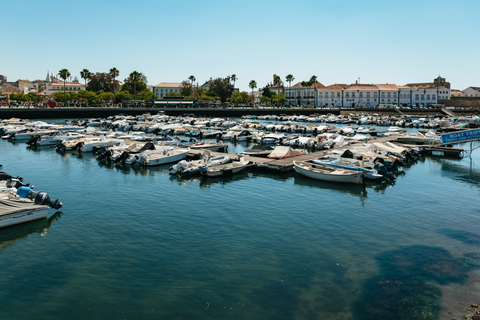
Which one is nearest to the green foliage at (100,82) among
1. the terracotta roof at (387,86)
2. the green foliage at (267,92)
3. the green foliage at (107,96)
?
the green foliage at (107,96)

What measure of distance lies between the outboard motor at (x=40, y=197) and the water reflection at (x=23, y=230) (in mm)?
868

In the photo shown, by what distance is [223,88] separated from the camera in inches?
7067

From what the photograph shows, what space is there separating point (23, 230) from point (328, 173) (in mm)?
23632

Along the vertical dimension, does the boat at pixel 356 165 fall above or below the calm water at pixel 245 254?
above

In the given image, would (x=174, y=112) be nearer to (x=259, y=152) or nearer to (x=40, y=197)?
(x=259, y=152)

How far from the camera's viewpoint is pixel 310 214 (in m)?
24.9

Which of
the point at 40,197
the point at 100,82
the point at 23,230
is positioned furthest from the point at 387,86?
the point at 23,230

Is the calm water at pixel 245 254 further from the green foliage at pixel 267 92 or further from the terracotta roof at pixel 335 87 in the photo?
the green foliage at pixel 267 92

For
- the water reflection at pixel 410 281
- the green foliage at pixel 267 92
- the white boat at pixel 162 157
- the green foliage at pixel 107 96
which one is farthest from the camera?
the green foliage at pixel 267 92

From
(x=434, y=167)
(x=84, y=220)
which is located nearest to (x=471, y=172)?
(x=434, y=167)

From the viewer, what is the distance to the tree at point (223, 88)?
179625 millimetres

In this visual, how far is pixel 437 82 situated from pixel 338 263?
194 m

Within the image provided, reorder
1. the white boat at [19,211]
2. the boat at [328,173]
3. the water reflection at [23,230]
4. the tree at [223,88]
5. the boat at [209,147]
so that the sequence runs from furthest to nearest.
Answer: the tree at [223,88] < the boat at [209,147] < the boat at [328,173] < the white boat at [19,211] < the water reflection at [23,230]

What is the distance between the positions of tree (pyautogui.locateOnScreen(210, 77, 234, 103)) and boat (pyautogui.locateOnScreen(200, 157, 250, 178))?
145027mm
